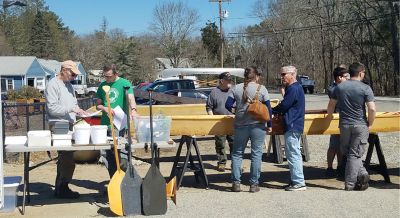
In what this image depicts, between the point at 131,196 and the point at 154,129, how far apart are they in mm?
857

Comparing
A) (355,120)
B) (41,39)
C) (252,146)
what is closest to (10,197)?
(252,146)

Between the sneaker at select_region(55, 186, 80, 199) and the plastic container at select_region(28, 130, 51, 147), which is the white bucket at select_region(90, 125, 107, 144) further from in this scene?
the sneaker at select_region(55, 186, 80, 199)

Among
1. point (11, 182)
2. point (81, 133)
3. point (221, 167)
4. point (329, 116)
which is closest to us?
point (81, 133)

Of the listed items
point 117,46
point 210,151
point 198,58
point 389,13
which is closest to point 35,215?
point 210,151

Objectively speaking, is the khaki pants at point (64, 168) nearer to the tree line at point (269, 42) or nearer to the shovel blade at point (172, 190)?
the shovel blade at point (172, 190)

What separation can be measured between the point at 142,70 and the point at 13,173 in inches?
2310

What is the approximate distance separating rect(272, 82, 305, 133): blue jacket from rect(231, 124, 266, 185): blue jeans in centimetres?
39

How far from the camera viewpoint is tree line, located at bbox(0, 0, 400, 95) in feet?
154

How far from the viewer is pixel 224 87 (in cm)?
895

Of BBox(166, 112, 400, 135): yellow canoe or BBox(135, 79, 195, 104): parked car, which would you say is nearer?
BBox(166, 112, 400, 135): yellow canoe

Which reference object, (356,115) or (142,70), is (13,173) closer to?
(356,115)

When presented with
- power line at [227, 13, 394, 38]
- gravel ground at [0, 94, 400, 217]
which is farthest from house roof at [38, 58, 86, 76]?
gravel ground at [0, 94, 400, 217]

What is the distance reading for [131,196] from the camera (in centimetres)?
596

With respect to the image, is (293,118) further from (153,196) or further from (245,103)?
(153,196)
